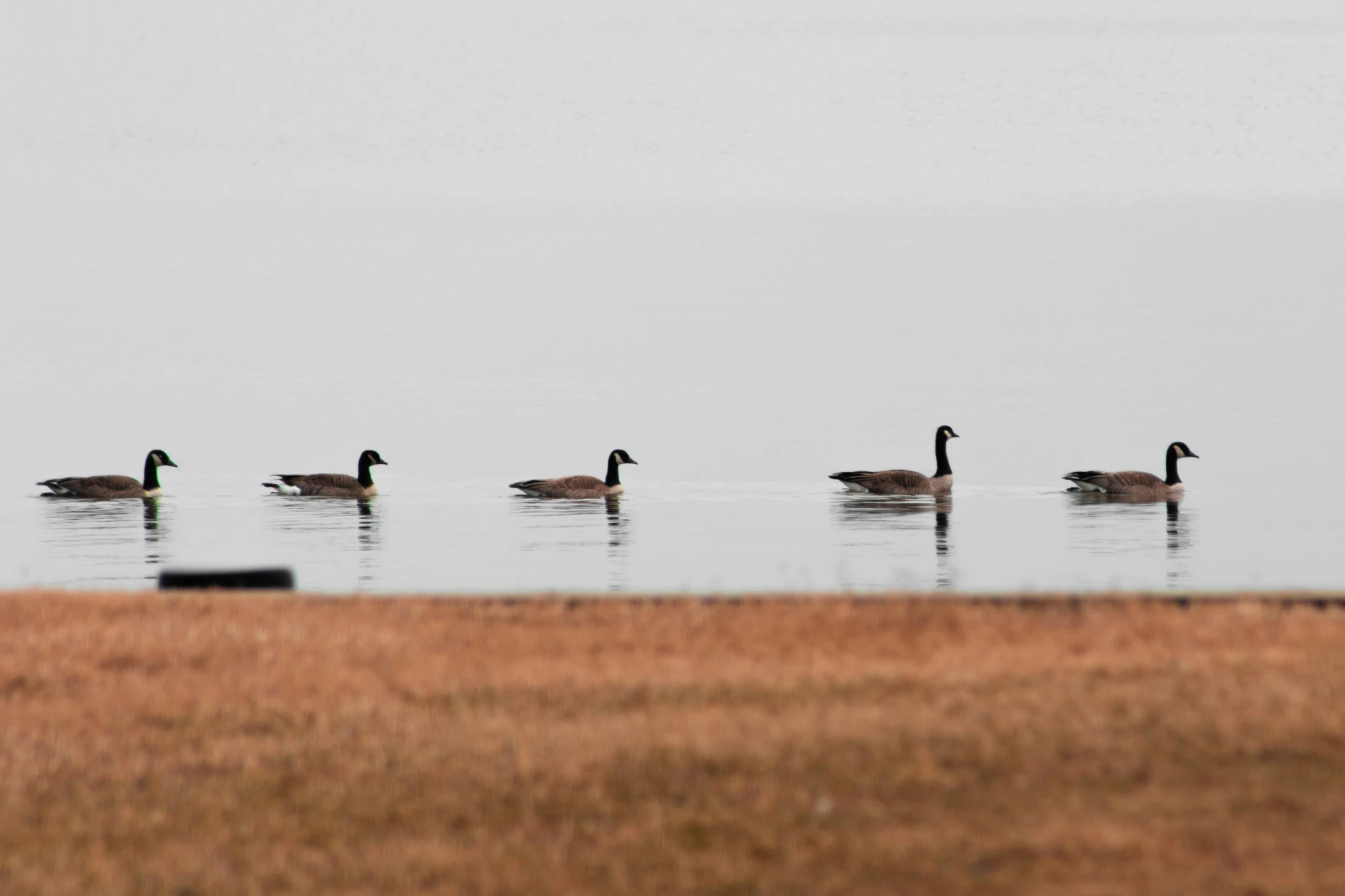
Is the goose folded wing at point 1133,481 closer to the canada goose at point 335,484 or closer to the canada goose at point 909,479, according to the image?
the canada goose at point 909,479

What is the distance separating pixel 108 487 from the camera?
48.8 metres

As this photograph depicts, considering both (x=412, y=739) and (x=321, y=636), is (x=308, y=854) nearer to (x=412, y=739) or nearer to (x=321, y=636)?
(x=412, y=739)

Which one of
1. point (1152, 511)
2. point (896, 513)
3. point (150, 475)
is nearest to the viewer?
point (1152, 511)

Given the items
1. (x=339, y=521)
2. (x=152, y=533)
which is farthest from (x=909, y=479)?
(x=152, y=533)

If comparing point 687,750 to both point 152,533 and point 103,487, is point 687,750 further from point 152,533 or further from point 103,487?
point 103,487

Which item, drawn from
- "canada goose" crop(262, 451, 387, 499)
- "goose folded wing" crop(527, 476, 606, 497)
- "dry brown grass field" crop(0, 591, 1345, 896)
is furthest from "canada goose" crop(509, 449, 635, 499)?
"dry brown grass field" crop(0, 591, 1345, 896)

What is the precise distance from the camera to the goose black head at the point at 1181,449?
4844cm

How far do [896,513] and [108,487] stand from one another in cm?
2328

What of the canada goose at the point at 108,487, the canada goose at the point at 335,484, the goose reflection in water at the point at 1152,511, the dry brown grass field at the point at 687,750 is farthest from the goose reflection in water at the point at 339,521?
the goose reflection in water at the point at 1152,511

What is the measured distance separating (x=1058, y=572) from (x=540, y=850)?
2153 cm

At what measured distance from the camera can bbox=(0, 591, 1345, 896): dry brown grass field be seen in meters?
8.09

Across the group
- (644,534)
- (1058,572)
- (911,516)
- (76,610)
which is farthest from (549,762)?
(911,516)

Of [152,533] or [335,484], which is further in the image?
[335,484]

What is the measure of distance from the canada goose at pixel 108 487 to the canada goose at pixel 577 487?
11.0 metres
